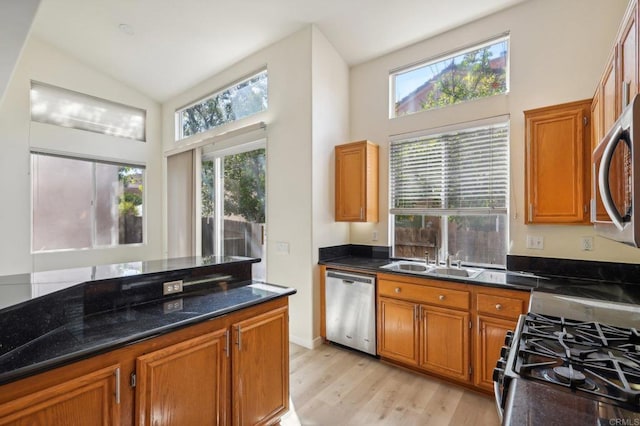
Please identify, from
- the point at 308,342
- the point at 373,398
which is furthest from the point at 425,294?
the point at 308,342

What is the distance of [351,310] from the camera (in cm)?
314

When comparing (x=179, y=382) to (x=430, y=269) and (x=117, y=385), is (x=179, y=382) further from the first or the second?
(x=430, y=269)

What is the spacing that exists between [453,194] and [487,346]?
4.88ft

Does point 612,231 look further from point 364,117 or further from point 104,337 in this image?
point 364,117

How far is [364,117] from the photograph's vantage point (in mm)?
3854

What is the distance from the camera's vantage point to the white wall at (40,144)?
12.7 ft

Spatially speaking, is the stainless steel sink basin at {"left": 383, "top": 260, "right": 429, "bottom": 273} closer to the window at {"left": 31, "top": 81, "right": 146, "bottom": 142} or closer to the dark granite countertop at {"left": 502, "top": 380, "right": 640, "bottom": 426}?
the dark granite countertop at {"left": 502, "top": 380, "right": 640, "bottom": 426}

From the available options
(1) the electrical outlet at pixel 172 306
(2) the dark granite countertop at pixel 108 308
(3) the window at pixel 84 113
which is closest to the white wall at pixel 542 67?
(2) the dark granite countertop at pixel 108 308

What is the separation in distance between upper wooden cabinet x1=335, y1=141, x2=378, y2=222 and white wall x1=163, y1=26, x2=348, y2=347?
149 millimetres

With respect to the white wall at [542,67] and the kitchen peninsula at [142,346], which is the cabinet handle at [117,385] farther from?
the white wall at [542,67]

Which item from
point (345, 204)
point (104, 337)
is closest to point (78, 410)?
point (104, 337)

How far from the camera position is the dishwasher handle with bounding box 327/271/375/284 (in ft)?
9.90

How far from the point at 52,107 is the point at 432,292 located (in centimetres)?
552

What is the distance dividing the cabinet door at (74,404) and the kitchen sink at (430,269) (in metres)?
2.29
